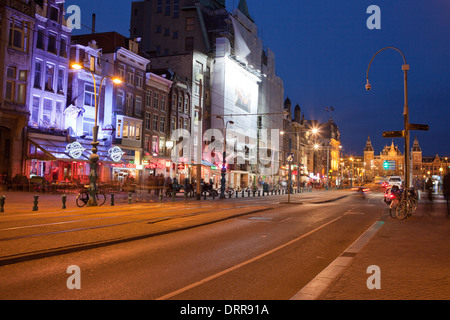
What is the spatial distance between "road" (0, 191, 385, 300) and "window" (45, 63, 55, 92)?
2379cm

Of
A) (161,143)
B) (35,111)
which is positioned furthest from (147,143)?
(35,111)

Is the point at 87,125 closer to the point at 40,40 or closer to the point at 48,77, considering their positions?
the point at 48,77

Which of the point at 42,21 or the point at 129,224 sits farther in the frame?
the point at 42,21

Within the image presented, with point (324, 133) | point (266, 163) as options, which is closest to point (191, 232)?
point (266, 163)

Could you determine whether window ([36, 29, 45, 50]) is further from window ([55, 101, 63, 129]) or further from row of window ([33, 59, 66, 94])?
window ([55, 101, 63, 129])

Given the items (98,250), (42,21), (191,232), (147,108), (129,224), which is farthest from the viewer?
(147,108)

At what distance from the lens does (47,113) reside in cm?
3578

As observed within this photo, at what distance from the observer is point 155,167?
50219 millimetres

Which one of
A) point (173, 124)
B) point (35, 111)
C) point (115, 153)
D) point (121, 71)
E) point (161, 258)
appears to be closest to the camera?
point (161, 258)

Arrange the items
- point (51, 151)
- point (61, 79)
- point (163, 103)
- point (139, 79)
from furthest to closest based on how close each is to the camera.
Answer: point (163, 103) < point (139, 79) < point (61, 79) < point (51, 151)

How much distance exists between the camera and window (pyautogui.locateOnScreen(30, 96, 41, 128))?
3434 cm

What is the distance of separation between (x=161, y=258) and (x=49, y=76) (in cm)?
3232

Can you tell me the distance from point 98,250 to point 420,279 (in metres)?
6.68
